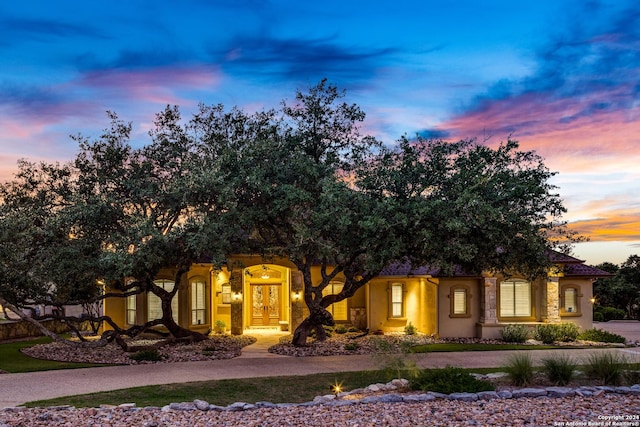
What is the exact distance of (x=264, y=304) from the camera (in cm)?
2845

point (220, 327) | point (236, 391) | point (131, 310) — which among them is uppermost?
point (131, 310)

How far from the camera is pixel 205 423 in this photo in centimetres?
954

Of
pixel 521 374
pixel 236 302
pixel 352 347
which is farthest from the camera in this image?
pixel 236 302

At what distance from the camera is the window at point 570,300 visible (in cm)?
2497

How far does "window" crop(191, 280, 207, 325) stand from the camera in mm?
25000

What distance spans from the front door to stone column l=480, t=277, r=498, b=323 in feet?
32.6

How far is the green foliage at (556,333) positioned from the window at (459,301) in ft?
9.48

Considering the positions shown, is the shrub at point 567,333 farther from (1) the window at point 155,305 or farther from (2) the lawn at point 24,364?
(2) the lawn at point 24,364

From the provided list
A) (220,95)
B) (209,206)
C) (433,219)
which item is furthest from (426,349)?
(220,95)

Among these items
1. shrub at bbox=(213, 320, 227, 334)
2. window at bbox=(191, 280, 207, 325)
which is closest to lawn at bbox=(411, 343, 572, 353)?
shrub at bbox=(213, 320, 227, 334)

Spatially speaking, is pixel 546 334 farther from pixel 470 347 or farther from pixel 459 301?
pixel 470 347

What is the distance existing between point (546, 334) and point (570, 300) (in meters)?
2.95

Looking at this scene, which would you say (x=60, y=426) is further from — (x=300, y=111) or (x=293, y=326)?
(x=293, y=326)

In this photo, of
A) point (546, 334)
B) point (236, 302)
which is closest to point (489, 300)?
point (546, 334)
